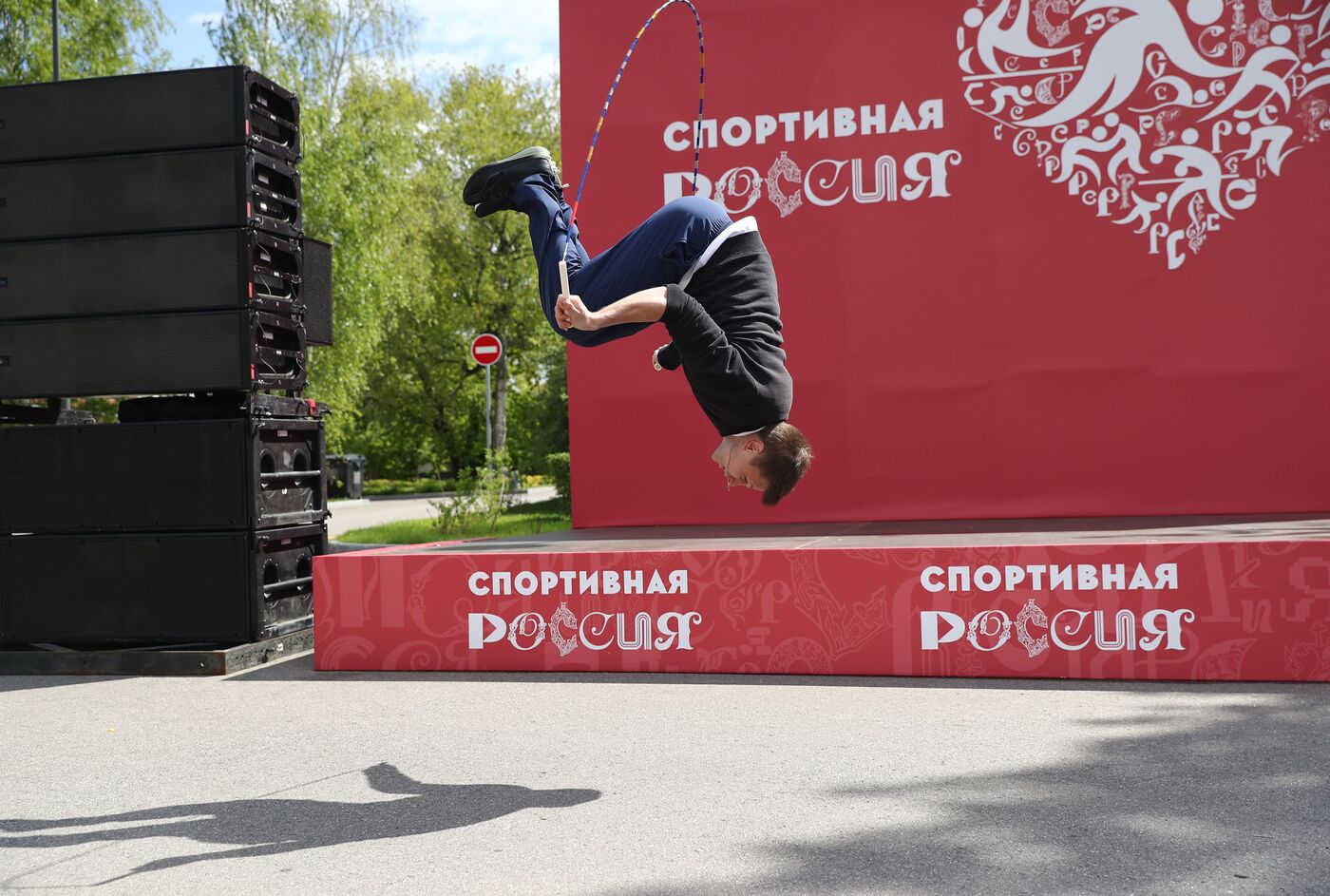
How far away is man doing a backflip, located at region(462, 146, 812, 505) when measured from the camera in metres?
3.49

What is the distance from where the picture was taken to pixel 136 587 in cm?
660

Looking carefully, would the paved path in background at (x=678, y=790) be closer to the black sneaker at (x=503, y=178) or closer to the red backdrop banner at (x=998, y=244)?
the black sneaker at (x=503, y=178)

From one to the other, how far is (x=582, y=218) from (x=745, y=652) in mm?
4401

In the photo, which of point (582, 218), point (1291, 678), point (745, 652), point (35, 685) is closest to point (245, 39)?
point (582, 218)

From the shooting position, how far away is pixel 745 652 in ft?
19.7

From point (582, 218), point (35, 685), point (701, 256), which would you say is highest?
point (582, 218)

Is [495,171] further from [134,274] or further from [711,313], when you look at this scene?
[134,274]

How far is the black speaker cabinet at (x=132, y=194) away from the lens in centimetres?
655

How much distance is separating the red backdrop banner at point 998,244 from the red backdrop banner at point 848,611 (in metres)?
2.79

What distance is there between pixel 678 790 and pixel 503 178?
2284 millimetres

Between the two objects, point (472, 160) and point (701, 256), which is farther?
point (472, 160)

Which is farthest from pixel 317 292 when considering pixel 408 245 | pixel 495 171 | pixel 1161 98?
pixel 408 245

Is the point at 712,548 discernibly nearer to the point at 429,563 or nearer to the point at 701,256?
the point at 429,563

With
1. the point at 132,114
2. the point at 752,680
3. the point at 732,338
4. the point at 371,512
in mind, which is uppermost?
the point at 132,114
